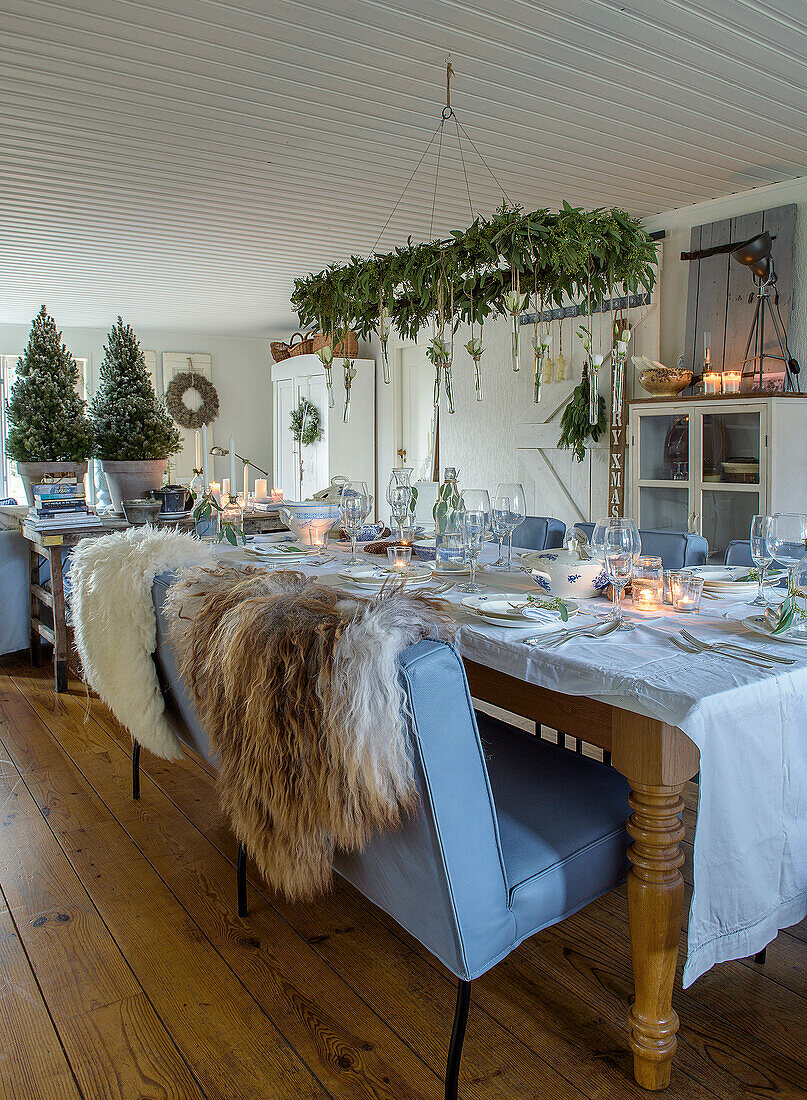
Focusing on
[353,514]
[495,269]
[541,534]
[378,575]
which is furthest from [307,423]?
[378,575]

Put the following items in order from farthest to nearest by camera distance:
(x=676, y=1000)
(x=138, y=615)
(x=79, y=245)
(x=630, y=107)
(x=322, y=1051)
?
(x=79, y=245)
(x=630, y=107)
(x=138, y=615)
(x=676, y=1000)
(x=322, y=1051)

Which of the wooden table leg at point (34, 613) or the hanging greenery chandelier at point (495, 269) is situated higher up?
the hanging greenery chandelier at point (495, 269)

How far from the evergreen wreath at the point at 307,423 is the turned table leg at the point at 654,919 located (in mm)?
6679

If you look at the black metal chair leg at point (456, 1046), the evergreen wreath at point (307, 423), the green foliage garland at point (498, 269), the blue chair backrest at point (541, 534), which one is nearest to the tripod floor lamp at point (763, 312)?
the blue chair backrest at point (541, 534)

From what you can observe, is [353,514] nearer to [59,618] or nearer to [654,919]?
[654,919]

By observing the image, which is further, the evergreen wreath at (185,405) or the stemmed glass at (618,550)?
the evergreen wreath at (185,405)

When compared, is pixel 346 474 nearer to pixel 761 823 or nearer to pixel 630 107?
pixel 630 107

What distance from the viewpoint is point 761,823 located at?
4.50 feet

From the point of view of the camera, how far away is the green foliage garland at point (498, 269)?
87.0 inches

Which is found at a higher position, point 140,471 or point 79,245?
point 79,245

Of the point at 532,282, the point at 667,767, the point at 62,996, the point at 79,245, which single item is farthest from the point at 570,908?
the point at 79,245

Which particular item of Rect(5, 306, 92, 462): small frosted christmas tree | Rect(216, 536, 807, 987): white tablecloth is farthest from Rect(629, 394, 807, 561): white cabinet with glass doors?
Rect(5, 306, 92, 462): small frosted christmas tree

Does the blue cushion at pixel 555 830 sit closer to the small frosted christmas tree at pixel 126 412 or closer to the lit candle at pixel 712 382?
the small frosted christmas tree at pixel 126 412

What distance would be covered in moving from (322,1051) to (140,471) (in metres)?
2.98
